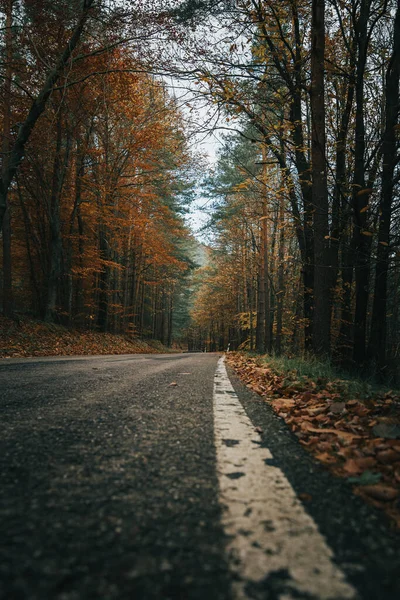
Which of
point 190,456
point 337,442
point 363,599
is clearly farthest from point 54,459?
point 337,442

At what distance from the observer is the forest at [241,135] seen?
598 cm

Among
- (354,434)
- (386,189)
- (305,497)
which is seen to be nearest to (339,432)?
(354,434)

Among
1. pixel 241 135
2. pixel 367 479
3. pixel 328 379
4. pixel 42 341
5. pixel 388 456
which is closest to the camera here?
pixel 367 479

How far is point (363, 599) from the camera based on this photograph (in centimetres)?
64

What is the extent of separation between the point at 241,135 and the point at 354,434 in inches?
318

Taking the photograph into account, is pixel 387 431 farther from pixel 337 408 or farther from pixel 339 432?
pixel 337 408

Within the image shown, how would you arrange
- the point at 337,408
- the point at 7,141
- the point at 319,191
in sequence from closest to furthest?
the point at 337,408, the point at 319,191, the point at 7,141

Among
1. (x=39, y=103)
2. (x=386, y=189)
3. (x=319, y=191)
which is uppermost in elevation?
(x=39, y=103)

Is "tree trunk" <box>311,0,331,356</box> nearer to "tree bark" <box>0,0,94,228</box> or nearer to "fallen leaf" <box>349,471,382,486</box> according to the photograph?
"fallen leaf" <box>349,471,382,486</box>

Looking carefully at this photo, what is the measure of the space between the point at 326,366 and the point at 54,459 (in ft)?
14.2

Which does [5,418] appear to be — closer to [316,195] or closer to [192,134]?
[316,195]

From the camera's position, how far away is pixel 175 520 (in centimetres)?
93

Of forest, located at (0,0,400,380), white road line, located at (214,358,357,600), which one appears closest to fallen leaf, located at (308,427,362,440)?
white road line, located at (214,358,357,600)

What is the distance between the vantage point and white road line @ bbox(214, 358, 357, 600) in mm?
668
